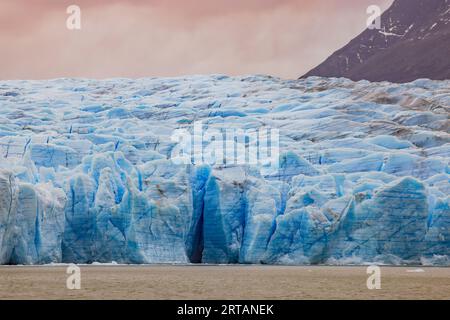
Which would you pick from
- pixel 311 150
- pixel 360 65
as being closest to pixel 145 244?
pixel 311 150

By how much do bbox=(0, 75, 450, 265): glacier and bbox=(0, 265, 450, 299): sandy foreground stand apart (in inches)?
67.0

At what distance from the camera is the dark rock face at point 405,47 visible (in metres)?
148

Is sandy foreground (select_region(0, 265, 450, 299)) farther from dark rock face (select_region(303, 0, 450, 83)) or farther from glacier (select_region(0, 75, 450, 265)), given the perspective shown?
dark rock face (select_region(303, 0, 450, 83))

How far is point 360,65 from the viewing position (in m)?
169

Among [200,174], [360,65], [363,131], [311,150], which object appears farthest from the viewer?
[360,65]

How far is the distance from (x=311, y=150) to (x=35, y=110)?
23007mm

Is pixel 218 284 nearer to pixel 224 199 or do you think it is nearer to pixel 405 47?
pixel 224 199

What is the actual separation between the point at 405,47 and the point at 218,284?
133 meters

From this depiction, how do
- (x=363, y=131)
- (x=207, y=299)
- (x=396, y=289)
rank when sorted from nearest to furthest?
(x=207, y=299) < (x=396, y=289) < (x=363, y=131)

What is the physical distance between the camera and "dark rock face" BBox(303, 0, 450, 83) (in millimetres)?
147500

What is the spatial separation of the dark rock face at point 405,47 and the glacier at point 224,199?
288 ft

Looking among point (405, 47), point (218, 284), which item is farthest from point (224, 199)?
point (405, 47)

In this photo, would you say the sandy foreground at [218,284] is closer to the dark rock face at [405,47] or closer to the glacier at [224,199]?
the glacier at [224,199]
